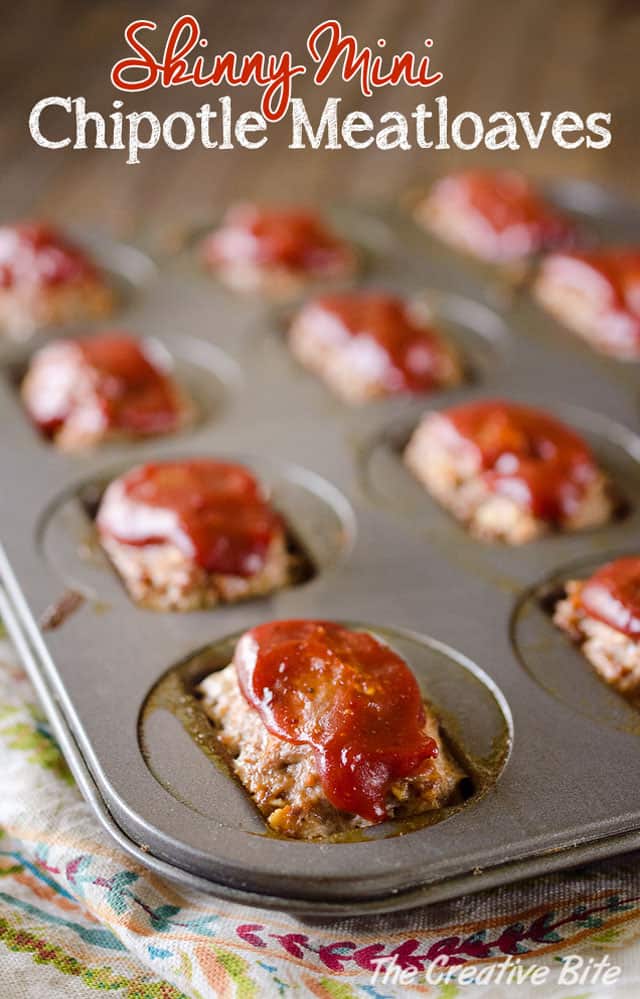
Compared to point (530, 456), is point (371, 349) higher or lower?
higher

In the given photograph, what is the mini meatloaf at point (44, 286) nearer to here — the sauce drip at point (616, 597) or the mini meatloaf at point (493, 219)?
the mini meatloaf at point (493, 219)

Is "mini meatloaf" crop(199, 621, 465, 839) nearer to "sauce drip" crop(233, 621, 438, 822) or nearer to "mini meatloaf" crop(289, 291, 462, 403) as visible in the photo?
"sauce drip" crop(233, 621, 438, 822)

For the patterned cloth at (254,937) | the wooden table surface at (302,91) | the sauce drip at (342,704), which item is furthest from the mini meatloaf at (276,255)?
the patterned cloth at (254,937)

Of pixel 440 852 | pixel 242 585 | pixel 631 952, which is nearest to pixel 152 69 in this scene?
pixel 242 585

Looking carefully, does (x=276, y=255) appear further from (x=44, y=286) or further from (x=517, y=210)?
(x=517, y=210)

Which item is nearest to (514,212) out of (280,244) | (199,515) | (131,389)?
(280,244)

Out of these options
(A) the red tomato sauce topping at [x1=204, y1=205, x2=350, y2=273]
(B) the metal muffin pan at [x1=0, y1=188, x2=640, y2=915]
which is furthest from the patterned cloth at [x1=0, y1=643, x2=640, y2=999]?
(A) the red tomato sauce topping at [x1=204, y1=205, x2=350, y2=273]

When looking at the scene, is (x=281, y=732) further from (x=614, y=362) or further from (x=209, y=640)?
(x=614, y=362)
